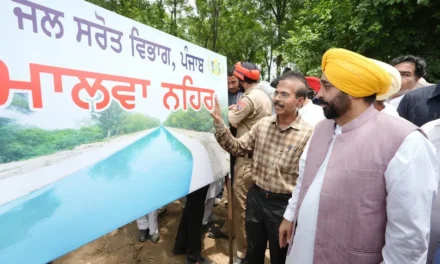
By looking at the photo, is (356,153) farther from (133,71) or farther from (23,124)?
(23,124)

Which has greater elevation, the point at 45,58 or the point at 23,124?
the point at 45,58

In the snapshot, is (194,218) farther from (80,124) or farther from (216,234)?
(80,124)

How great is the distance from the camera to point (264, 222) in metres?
2.09

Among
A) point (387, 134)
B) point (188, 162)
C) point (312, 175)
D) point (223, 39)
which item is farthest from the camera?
point (223, 39)

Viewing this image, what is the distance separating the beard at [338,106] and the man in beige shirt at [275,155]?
1.91 feet

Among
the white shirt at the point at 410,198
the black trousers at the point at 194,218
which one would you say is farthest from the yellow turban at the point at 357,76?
the black trousers at the point at 194,218

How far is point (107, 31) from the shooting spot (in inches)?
53.9

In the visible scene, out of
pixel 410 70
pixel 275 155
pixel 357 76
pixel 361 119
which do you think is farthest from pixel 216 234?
pixel 410 70

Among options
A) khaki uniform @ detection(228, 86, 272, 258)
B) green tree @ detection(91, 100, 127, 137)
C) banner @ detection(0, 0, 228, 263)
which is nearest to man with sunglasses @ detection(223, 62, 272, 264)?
khaki uniform @ detection(228, 86, 272, 258)

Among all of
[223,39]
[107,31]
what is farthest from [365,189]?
[223,39]

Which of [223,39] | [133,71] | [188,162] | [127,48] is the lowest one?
[188,162]

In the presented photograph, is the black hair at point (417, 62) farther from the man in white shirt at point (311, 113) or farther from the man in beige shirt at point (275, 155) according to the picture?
the man in beige shirt at point (275, 155)

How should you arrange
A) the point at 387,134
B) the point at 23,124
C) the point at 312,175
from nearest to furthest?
1. the point at 23,124
2. the point at 387,134
3. the point at 312,175

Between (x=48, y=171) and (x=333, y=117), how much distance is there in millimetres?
1343
